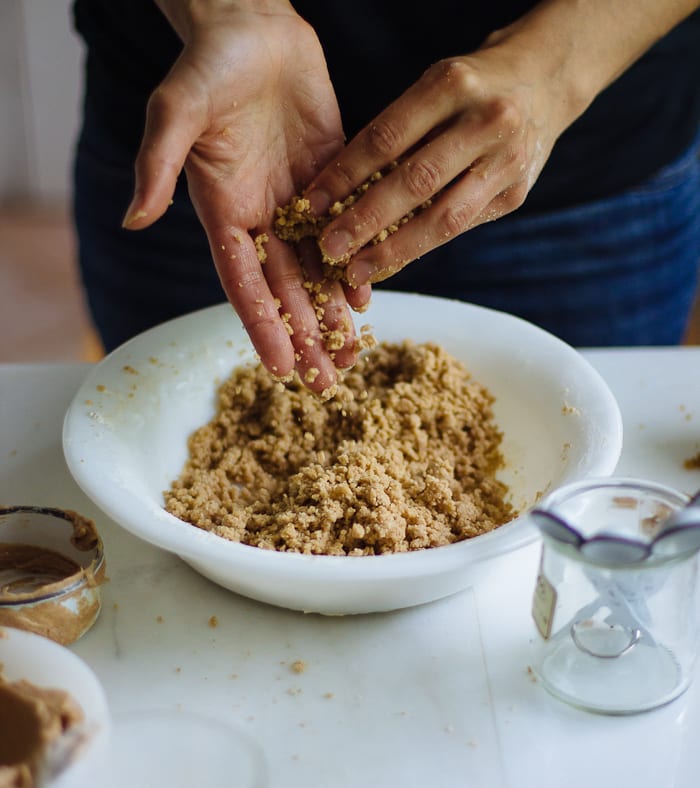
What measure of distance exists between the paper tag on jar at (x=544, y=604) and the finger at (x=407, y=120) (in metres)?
0.46

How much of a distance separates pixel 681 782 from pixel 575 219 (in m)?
0.94

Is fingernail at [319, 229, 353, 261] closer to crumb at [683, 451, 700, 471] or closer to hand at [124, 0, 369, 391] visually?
hand at [124, 0, 369, 391]

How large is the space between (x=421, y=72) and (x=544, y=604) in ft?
2.73

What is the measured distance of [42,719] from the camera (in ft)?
2.36

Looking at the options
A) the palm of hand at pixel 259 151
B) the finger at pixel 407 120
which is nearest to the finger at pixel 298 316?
the palm of hand at pixel 259 151

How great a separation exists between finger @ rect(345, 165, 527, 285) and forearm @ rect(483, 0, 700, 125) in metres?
0.16

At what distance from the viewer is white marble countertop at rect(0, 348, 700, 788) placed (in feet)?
2.68

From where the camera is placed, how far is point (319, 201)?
1086 mm

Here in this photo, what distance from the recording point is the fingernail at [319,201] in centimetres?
108

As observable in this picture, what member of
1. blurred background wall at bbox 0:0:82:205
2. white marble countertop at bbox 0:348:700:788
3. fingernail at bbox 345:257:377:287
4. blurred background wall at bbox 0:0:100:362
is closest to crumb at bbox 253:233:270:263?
fingernail at bbox 345:257:377:287

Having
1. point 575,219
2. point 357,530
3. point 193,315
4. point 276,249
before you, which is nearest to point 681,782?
point 357,530

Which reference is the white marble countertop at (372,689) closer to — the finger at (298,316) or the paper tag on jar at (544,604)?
the paper tag on jar at (544,604)

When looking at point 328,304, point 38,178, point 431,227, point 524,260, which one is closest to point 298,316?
point 328,304

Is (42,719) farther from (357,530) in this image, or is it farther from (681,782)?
(681,782)
